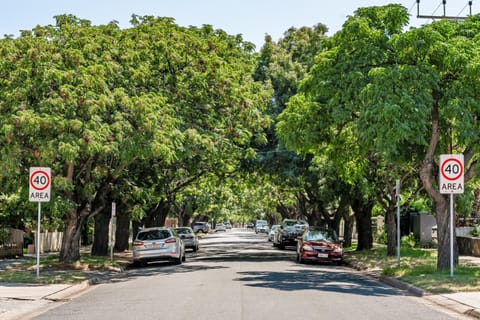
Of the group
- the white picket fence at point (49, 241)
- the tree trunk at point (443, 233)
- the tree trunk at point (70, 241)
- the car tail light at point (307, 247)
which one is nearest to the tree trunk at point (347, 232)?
the car tail light at point (307, 247)

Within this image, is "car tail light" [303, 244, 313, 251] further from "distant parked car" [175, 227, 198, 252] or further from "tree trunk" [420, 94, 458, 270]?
"distant parked car" [175, 227, 198, 252]

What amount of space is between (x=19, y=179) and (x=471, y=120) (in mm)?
13870

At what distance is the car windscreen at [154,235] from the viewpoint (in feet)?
84.8

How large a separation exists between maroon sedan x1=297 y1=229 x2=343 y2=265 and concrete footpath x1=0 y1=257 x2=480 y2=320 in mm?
7635

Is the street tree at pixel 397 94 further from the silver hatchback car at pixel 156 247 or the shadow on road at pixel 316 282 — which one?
the silver hatchback car at pixel 156 247

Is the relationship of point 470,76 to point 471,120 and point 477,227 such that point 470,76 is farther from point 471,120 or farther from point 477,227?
point 477,227

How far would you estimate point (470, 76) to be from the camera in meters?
17.3

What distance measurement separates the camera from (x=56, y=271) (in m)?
21.3

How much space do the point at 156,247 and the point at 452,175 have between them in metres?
12.7

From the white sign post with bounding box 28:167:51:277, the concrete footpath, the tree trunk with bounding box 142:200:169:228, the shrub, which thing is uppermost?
the white sign post with bounding box 28:167:51:277

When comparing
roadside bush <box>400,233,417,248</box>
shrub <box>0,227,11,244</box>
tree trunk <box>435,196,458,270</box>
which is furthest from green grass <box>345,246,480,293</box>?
shrub <box>0,227,11,244</box>

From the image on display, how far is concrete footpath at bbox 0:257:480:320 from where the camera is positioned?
12484mm

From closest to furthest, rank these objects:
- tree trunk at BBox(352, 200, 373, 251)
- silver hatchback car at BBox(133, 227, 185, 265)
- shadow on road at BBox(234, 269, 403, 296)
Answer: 1. shadow on road at BBox(234, 269, 403, 296)
2. silver hatchback car at BBox(133, 227, 185, 265)
3. tree trunk at BBox(352, 200, 373, 251)

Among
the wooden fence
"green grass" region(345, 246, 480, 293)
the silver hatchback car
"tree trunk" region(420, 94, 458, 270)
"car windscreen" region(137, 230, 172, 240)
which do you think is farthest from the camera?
the wooden fence
